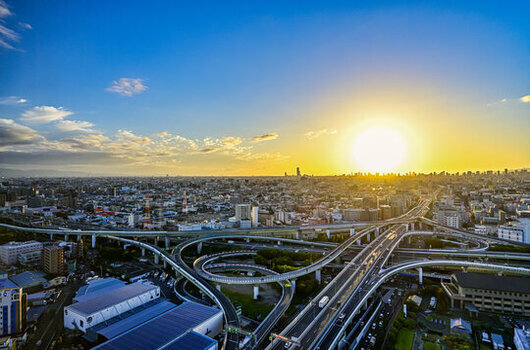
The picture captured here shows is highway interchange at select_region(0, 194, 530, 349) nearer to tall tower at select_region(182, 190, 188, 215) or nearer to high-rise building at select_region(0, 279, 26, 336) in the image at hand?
high-rise building at select_region(0, 279, 26, 336)

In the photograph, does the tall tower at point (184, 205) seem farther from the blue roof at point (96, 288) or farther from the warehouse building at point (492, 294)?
the warehouse building at point (492, 294)

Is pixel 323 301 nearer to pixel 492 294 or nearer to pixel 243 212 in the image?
pixel 492 294

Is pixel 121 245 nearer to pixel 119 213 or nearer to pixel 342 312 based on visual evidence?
pixel 119 213

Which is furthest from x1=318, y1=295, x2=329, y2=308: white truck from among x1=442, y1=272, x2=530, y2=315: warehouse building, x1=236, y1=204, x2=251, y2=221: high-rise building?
x1=236, y1=204, x2=251, y2=221: high-rise building

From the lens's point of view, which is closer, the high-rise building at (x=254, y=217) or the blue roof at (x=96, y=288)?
the blue roof at (x=96, y=288)

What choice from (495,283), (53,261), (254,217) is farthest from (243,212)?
(495,283)

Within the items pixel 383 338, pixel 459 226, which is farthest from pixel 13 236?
pixel 459 226

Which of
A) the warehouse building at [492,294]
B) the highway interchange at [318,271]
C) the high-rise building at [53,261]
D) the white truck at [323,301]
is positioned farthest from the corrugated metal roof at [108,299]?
the warehouse building at [492,294]
